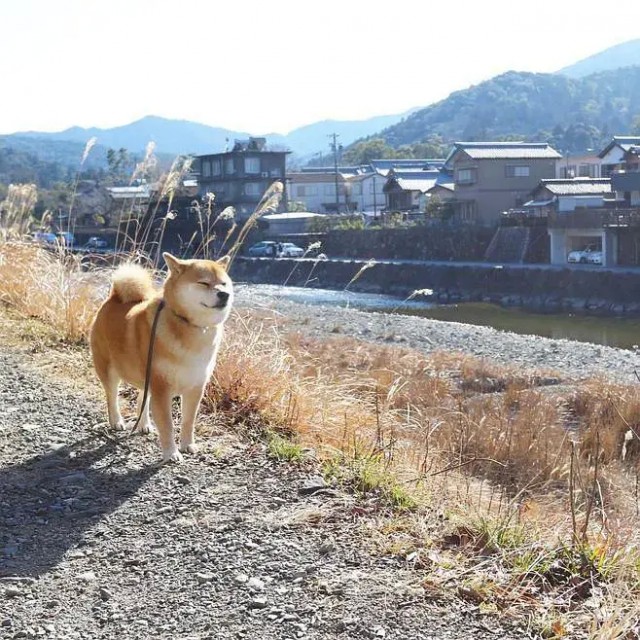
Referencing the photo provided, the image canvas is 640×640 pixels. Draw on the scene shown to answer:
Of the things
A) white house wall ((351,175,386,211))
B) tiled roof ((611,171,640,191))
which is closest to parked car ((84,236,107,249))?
tiled roof ((611,171,640,191))

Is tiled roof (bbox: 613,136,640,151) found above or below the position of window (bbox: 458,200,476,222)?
above

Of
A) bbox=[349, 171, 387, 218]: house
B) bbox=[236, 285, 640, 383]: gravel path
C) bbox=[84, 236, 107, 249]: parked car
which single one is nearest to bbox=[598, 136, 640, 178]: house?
bbox=[349, 171, 387, 218]: house

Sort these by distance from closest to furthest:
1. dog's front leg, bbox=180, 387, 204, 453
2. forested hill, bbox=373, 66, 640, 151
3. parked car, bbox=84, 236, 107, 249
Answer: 1. dog's front leg, bbox=180, 387, 204, 453
2. parked car, bbox=84, 236, 107, 249
3. forested hill, bbox=373, 66, 640, 151

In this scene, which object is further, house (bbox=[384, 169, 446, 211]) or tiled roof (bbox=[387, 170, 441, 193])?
tiled roof (bbox=[387, 170, 441, 193])

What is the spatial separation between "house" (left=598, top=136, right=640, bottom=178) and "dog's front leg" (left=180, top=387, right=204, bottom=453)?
120ft

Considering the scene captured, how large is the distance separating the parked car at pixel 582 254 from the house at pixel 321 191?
2824cm

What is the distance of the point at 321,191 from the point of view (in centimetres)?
6175

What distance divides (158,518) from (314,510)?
1.84 ft

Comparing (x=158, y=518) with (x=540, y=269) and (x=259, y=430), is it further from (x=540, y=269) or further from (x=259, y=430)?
(x=540, y=269)

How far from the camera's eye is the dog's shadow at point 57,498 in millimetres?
2797

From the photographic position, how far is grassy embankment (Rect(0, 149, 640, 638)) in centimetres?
254

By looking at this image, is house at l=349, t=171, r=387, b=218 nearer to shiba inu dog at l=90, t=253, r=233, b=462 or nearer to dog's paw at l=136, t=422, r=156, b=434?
dog's paw at l=136, t=422, r=156, b=434

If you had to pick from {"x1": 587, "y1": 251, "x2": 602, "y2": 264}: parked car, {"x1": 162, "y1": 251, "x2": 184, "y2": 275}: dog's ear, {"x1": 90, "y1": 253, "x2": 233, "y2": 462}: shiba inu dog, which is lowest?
{"x1": 587, "y1": 251, "x2": 602, "y2": 264}: parked car

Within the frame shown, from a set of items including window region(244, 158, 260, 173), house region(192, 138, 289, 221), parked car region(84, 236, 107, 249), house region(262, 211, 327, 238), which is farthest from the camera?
window region(244, 158, 260, 173)
